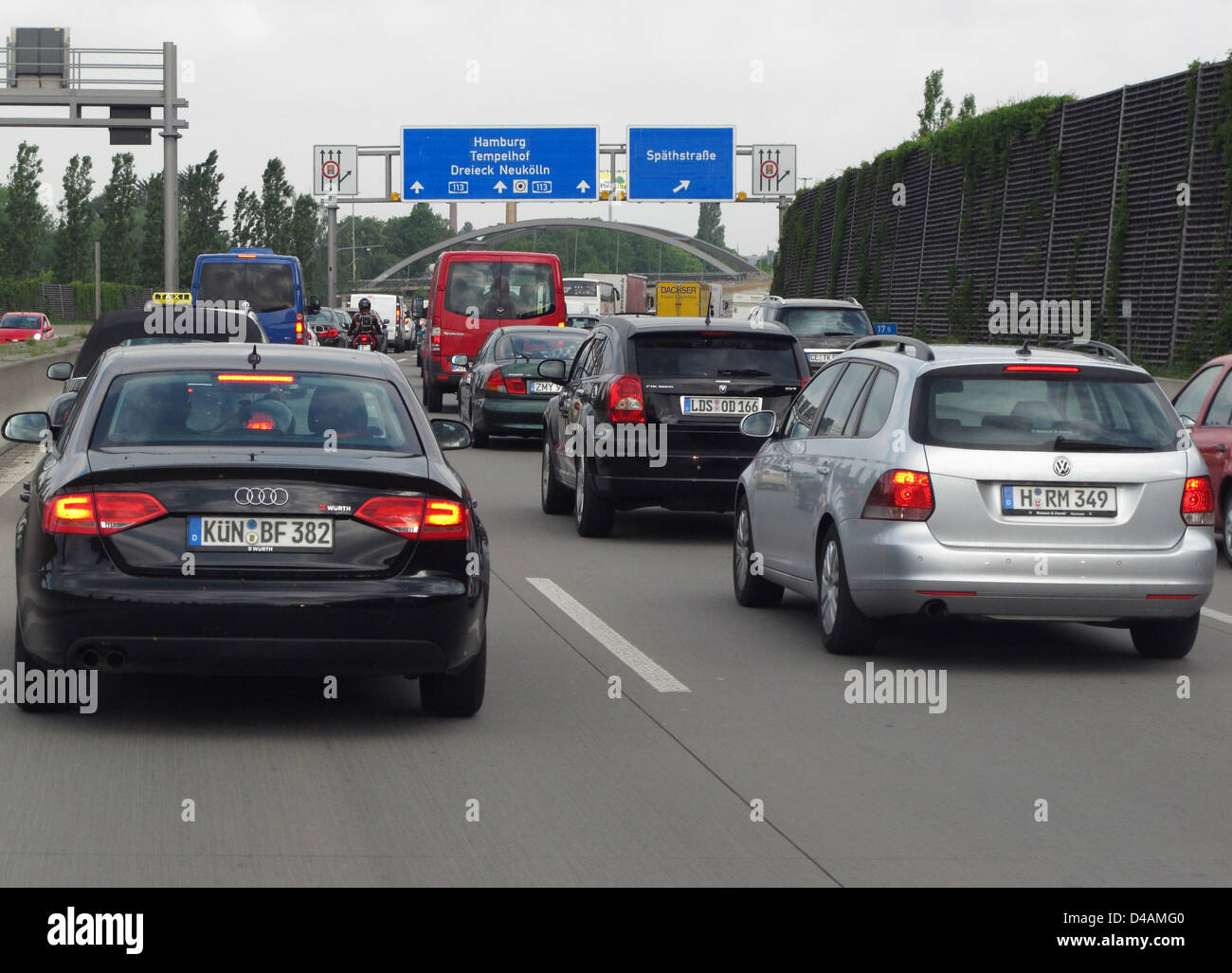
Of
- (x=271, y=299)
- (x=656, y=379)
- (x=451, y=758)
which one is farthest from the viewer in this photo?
(x=271, y=299)

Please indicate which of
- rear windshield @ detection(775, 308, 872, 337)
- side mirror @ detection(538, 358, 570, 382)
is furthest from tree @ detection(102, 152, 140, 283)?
side mirror @ detection(538, 358, 570, 382)

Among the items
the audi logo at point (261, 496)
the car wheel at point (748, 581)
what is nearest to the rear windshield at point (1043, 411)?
the car wheel at point (748, 581)

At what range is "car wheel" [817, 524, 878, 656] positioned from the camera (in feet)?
31.0

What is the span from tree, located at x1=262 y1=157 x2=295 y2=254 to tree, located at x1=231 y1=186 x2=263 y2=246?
15.7 inches

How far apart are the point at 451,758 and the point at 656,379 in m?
7.78

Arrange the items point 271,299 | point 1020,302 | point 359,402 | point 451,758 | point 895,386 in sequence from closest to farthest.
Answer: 1. point 451,758
2. point 359,402
3. point 895,386
4. point 1020,302
5. point 271,299

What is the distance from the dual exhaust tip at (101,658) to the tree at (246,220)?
115 m

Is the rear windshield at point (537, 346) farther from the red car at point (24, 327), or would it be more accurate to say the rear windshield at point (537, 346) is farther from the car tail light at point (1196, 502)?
the red car at point (24, 327)

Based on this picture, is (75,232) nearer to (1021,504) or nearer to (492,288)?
(492,288)

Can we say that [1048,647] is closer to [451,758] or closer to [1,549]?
[451,758]

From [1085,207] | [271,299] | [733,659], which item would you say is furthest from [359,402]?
[271,299]

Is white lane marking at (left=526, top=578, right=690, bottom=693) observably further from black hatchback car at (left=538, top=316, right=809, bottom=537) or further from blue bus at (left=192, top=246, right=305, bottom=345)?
blue bus at (left=192, top=246, right=305, bottom=345)

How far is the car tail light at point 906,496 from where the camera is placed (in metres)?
9.14
